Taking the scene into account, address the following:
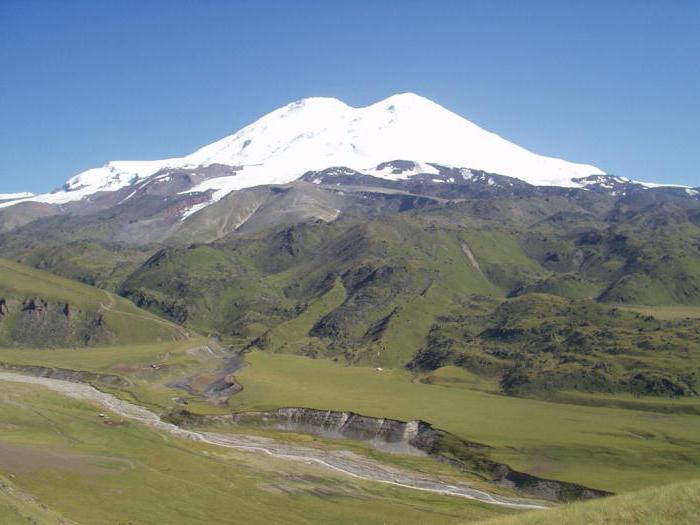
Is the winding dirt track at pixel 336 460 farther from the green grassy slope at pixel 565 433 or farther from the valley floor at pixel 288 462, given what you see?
the green grassy slope at pixel 565 433

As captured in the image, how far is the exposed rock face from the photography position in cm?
12825

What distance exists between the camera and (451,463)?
14712 cm

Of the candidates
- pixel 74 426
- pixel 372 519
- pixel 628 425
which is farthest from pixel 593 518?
pixel 628 425

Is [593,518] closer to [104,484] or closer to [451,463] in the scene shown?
[104,484]

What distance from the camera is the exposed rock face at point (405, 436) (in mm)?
128250

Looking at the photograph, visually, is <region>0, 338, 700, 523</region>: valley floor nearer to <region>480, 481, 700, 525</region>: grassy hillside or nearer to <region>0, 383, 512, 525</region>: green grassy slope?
<region>0, 383, 512, 525</region>: green grassy slope

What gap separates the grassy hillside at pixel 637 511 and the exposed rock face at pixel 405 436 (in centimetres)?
9139

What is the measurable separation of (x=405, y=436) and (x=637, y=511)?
133280 mm

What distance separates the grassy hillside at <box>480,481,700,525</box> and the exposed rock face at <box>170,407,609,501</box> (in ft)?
300

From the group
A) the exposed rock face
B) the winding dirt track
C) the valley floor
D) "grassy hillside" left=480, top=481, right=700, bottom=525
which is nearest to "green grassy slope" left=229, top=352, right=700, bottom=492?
the valley floor

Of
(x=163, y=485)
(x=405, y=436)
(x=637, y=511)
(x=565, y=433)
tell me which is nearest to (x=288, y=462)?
(x=405, y=436)

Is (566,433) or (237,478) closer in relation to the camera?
(237,478)

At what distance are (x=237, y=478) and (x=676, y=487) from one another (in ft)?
290

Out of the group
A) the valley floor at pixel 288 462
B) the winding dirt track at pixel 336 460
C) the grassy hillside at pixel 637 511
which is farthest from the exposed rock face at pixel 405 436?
the grassy hillside at pixel 637 511
